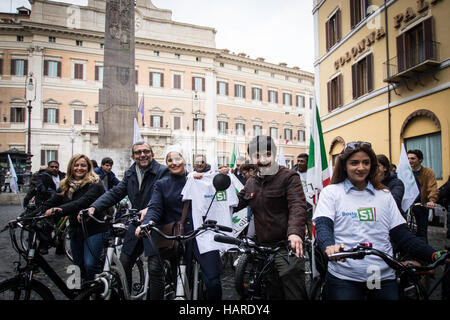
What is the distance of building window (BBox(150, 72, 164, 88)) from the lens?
35406mm

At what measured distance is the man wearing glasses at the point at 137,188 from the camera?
348cm

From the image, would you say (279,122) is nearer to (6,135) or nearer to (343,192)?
(6,135)

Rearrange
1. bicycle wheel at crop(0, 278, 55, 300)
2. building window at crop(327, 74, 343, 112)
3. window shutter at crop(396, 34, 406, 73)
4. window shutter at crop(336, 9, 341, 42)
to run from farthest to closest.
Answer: building window at crop(327, 74, 343, 112) < window shutter at crop(336, 9, 341, 42) < window shutter at crop(396, 34, 406, 73) < bicycle wheel at crop(0, 278, 55, 300)

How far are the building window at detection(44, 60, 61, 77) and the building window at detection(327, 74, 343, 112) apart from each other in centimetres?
2658

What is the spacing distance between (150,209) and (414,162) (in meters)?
4.34

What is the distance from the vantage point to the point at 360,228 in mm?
2104

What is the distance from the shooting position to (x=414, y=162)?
5.34m

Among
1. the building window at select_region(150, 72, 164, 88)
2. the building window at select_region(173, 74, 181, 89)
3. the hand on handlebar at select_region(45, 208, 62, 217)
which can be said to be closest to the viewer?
the hand on handlebar at select_region(45, 208, 62, 217)

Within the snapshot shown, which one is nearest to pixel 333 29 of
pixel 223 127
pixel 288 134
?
pixel 223 127

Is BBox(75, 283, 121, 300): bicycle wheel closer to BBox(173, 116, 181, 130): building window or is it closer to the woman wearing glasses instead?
the woman wearing glasses

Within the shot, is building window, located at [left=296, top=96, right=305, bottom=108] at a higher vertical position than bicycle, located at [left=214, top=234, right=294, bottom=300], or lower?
higher

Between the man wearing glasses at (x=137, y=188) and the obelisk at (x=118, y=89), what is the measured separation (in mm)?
6431

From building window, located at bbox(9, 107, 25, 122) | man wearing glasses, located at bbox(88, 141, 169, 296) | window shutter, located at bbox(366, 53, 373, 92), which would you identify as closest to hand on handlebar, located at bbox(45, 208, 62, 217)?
man wearing glasses, located at bbox(88, 141, 169, 296)

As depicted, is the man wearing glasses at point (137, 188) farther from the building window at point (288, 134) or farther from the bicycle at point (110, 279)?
the building window at point (288, 134)
